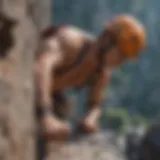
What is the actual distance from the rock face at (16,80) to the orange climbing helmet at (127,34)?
0.50 metres

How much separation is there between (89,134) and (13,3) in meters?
0.69

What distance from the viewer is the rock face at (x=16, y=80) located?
0.67 m

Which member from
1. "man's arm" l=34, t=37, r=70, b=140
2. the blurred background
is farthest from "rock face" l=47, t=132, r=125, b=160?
"man's arm" l=34, t=37, r=70, b=140

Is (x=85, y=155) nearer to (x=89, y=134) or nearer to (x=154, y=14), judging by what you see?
(x=89, y=134)

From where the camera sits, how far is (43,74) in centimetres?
104

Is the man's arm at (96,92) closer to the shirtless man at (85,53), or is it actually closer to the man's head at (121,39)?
the shirtless man at (85,53)

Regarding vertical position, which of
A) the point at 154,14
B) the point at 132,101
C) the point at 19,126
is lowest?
the point at 19,126

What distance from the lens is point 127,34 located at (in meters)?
1.27

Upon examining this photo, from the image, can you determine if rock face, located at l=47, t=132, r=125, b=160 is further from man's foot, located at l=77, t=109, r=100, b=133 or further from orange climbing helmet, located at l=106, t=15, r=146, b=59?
orange climbing helmet, located at l=106, t=15, r=146, b=59

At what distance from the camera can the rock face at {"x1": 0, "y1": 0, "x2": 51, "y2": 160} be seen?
2.21 feet

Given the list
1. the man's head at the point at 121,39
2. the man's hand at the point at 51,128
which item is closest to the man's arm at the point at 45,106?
the man's hand at the point at 51,128

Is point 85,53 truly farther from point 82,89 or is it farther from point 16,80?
point 16,80

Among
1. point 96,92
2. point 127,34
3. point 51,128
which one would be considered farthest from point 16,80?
point 96,92

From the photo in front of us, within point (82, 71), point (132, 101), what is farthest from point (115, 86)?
point (82, 71)
